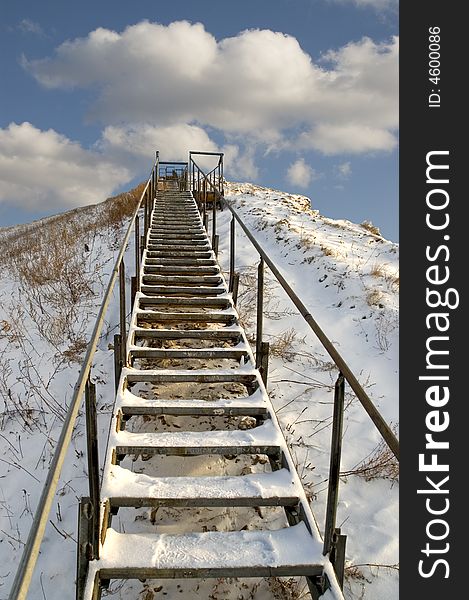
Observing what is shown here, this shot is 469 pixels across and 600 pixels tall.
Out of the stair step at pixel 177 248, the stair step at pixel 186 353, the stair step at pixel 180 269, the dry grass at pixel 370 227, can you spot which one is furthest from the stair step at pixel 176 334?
the dry grass at pixel 370 227

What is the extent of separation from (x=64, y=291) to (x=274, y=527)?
20.0 ft

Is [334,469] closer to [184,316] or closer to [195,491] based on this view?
[195,491]

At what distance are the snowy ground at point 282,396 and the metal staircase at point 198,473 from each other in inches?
16.9

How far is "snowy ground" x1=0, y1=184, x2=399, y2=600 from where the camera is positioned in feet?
11.0

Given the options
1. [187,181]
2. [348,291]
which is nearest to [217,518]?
[348,291]

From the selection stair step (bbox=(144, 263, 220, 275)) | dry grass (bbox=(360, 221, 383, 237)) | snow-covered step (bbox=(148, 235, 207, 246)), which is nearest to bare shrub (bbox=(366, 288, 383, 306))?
stair step (bbox=(144, 263, 220, 275))

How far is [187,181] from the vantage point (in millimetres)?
18141

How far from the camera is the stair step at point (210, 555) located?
2.53 meters

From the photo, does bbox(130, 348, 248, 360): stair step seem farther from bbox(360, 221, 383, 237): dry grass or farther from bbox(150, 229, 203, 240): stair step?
bbox(360, 221, 383, 237): dry grass

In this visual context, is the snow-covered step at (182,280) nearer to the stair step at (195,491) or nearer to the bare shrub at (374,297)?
the bare shrub at (374,297)

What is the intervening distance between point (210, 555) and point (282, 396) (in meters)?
2.65

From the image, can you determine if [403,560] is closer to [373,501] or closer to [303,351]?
[373,501]

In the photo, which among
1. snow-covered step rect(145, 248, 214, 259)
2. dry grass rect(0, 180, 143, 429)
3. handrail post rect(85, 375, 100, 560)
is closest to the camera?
handrail post rect(85, 375, 100, 560)

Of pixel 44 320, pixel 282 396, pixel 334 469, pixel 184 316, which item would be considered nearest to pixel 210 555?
pixel 334 469
